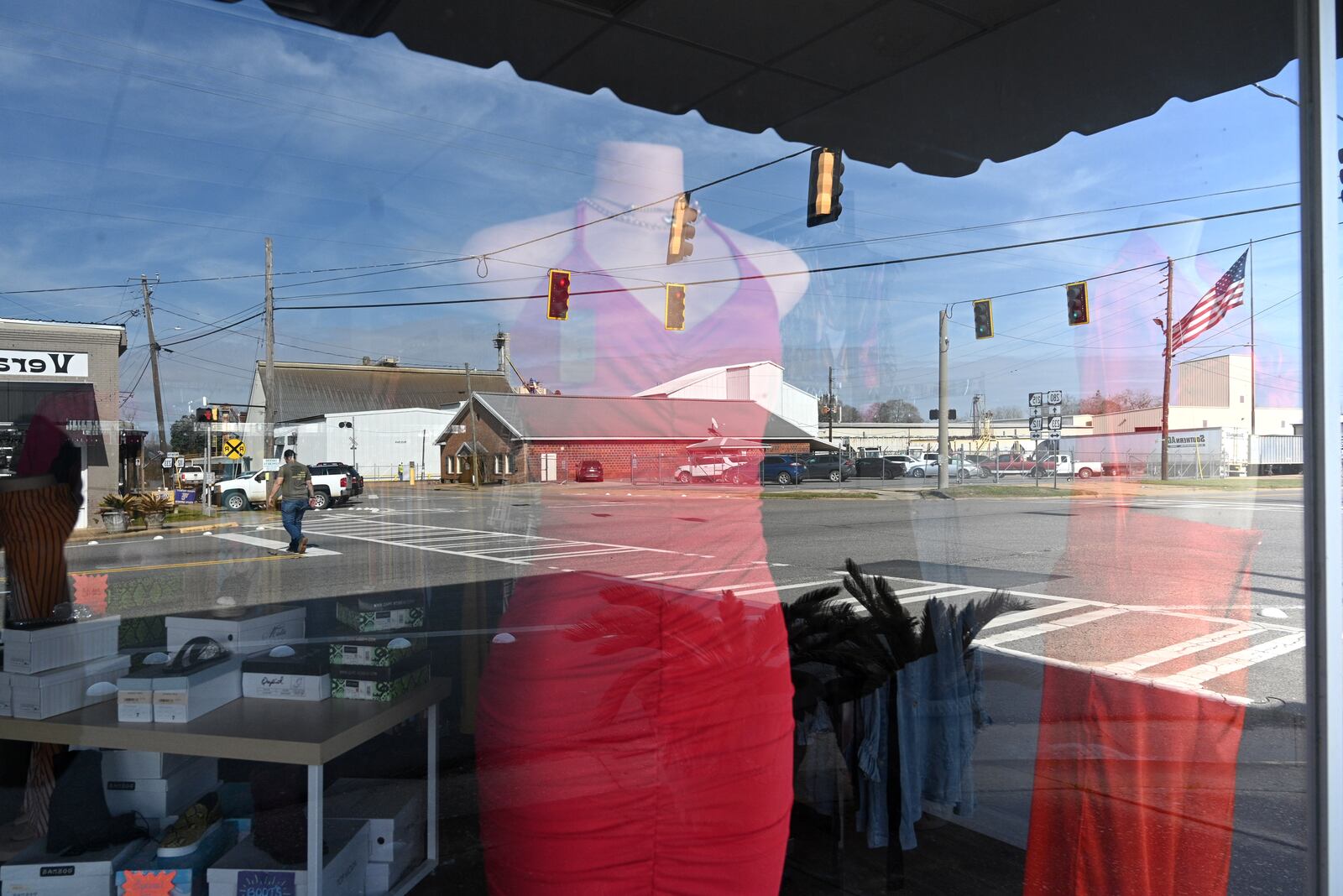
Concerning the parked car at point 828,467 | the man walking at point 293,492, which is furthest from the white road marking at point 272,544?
the parked car at point 828,467

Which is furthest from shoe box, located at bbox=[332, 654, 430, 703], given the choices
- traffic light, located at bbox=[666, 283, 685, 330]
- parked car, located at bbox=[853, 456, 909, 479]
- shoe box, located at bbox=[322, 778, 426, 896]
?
parked car, located at bbox=[853, 456, 909, 479]

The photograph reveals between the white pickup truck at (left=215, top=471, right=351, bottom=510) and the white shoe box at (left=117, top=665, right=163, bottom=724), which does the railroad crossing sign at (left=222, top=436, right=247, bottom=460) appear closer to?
the white pickup truck at (left=215, top=471, right=351, bottom=510)

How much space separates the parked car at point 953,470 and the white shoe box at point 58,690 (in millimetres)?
2331

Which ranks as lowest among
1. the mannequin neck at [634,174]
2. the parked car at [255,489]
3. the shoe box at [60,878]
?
the shoe box at [60,878]

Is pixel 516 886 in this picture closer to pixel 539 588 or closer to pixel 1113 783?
pixel 539 588

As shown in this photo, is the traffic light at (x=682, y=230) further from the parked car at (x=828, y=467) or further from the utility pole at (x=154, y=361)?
the utility pole at (x=154, y=361)

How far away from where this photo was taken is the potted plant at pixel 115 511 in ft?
6.40

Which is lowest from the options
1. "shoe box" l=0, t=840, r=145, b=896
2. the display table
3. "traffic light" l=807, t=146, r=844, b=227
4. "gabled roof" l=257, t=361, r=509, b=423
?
"shoe box" l=0, t=840, r=145, b=896

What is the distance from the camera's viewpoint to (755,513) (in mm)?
2312

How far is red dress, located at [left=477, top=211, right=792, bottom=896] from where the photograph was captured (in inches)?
63.5

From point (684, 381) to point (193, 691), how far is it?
129 cm

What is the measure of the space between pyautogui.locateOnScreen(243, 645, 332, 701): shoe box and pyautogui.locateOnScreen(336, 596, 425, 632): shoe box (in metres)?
0.28

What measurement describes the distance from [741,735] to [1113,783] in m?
1.19

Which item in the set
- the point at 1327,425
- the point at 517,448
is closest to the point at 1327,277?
the point at 1327,425
